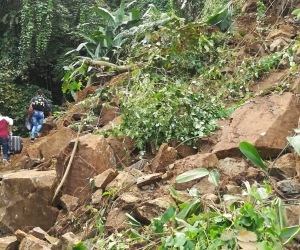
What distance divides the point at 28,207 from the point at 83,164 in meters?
0.70

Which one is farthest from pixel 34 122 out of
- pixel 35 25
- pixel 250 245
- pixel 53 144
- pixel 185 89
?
pixel 250 245

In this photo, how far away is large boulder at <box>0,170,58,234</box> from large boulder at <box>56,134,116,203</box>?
26 cm

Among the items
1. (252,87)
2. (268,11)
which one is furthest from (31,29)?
(252,87)

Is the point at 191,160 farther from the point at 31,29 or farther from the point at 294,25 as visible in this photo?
the point at 31,29

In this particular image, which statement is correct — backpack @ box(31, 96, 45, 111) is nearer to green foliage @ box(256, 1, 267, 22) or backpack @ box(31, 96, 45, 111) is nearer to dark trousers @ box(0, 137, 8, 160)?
dark trousers @ box(0, 137, 8, 160)

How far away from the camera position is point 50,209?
4.05m

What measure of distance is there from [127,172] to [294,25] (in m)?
3.96

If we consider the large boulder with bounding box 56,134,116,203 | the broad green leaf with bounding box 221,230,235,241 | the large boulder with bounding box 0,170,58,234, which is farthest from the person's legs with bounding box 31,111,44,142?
the broad green leaf with bounding box 221,230,235,241

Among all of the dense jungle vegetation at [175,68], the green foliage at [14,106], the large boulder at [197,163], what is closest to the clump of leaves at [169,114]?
the dense jungle vegetation at [175,68]

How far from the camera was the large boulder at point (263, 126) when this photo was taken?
396 cm

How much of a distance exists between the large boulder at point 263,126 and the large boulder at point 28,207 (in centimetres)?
177

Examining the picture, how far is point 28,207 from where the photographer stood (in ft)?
13.3

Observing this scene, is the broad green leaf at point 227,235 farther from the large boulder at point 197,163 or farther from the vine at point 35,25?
the vine at point 35,25

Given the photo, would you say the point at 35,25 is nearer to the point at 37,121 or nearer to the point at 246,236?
the point at 37,121
